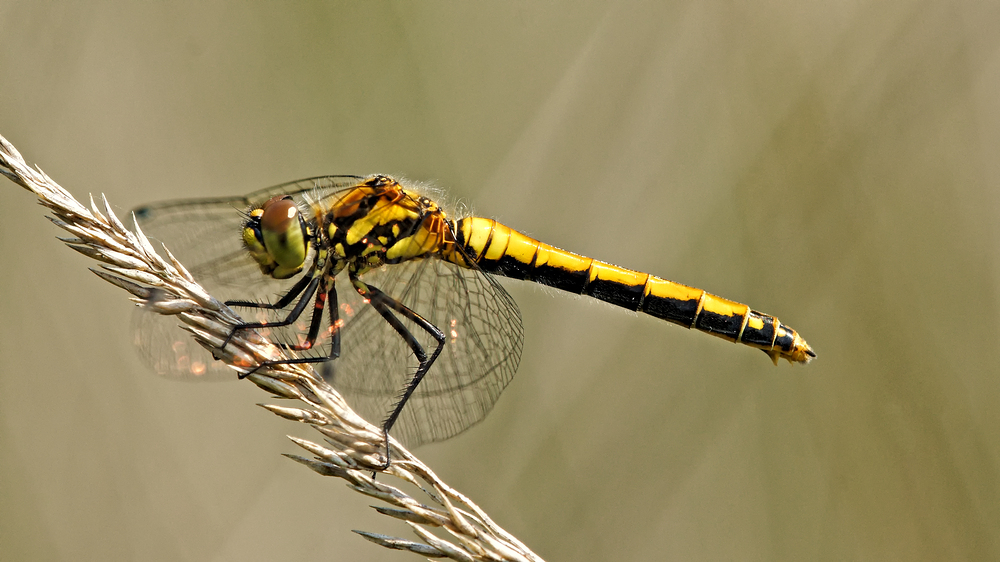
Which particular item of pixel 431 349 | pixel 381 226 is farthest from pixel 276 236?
pixel 431 349

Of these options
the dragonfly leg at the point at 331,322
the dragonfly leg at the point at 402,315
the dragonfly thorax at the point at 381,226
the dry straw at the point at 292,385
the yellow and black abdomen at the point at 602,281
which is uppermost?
the yellow and black abdomen at the point at 602,281

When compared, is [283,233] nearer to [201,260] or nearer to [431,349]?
[201,260]

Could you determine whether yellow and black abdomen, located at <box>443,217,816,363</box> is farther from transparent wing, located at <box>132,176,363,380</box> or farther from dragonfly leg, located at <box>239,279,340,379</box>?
transparent wing, located at <box>132,176,363,380</box>

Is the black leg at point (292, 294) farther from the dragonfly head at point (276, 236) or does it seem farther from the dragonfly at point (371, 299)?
the dragonfly head at point (276, 236)

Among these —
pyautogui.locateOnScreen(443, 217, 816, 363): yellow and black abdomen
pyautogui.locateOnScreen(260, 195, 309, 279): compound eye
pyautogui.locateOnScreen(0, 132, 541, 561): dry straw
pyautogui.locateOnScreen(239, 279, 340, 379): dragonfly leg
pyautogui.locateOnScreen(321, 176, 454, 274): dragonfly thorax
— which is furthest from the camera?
pyautogui.locateOnScreen(443, 217, 816, 363): yellow and black abdomen

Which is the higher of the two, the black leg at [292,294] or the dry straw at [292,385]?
the black leg at [292,294]

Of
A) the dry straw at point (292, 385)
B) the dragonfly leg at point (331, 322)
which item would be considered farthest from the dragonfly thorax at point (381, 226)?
the dry straw at point (292, 385)

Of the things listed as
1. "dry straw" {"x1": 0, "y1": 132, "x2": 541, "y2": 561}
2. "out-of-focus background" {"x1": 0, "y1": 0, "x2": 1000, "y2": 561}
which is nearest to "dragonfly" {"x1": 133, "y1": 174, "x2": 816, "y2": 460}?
"dry straw" {"x1": 0, "y1": 132, "x2": 541, "y2": 561}
